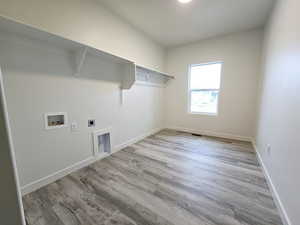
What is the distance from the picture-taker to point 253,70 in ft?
9.91

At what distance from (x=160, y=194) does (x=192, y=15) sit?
2.98m

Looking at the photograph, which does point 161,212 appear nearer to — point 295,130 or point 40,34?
point 295,130

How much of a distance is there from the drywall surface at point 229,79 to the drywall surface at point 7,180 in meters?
3.83

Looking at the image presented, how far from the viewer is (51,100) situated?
1.68m

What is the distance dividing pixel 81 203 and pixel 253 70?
13.1 feet

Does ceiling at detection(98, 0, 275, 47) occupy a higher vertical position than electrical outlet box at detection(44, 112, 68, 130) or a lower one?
higher

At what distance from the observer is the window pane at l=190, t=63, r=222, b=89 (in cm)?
349

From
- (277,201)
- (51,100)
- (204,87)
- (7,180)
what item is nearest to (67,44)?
(51,100)

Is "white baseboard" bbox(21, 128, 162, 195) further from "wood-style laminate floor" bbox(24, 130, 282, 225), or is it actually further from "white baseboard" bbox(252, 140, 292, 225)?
"white baseboard" bbox(252, 140, 292, 225)

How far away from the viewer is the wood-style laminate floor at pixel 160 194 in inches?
48.7

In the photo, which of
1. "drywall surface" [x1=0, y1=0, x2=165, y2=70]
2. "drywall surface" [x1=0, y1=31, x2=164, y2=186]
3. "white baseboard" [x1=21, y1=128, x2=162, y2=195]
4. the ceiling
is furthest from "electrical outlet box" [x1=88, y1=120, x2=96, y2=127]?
the ceiling

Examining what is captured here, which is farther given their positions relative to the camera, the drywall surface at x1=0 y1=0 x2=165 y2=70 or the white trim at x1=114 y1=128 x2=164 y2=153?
the white trim at x1=114 y1=128 x2=164 y2=153

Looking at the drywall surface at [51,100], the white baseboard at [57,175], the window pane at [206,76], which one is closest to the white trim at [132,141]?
the white baseboard at [57,175]

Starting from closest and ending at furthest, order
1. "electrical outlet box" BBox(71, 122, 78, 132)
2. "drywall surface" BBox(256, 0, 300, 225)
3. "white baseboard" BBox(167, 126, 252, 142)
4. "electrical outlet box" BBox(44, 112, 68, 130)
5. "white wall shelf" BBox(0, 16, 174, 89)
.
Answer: "drywall surface" BBox(256, 0, 300, 225) → "white wall shelf" BBox(0, 16, 174, 89) → "electrical outlet box" BBox(44, 112, 68, 130) → "electrical outlet box" BBox(71, 122, 78, 132) → "white baseboard" BBox(167, 126, 252, 142)
